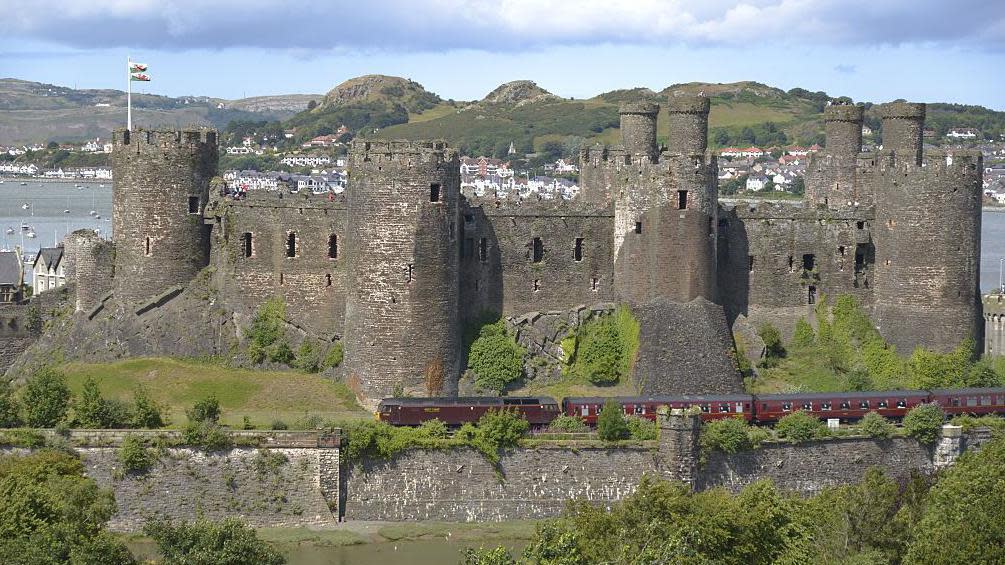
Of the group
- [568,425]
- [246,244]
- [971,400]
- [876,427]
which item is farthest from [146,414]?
[971,400]

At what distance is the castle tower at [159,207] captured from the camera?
59.5 meters

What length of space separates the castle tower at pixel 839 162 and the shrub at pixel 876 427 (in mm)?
11127

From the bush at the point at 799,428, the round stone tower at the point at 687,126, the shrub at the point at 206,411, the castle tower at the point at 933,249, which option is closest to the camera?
the shrub at the point at 206,411

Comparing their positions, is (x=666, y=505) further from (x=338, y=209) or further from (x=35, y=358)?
(x=35, y=358)

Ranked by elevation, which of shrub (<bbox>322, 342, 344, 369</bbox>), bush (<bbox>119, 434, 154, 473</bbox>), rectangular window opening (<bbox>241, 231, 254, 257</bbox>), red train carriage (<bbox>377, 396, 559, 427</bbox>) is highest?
rectangular window opening (<bbox>241, 231, 254, 257</bbox>)

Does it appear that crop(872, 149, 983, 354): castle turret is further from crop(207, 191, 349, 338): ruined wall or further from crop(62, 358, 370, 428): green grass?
crop(62, 358, 370, 428): green grass

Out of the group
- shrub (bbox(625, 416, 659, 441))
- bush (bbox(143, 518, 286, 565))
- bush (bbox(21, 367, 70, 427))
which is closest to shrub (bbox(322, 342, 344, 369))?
bush (bbox(21, 367, 70, 427))

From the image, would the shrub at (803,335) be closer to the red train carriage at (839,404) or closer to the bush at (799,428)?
the red train carriage at (839,404)

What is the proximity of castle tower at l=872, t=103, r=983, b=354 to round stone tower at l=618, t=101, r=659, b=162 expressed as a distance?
26.4 ft

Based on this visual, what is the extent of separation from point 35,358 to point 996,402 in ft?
102

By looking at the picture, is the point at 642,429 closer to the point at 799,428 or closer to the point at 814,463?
the point at 799,428

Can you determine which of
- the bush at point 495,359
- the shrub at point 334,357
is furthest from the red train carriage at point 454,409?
the shrub at point 334,357

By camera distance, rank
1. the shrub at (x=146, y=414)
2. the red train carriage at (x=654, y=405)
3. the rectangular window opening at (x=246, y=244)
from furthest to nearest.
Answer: the rectangular window opening at (x=246, y=244), the red train carriage at (x=654, y=405), the shrub at (x=146, y=414)

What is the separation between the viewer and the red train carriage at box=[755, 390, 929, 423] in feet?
176
